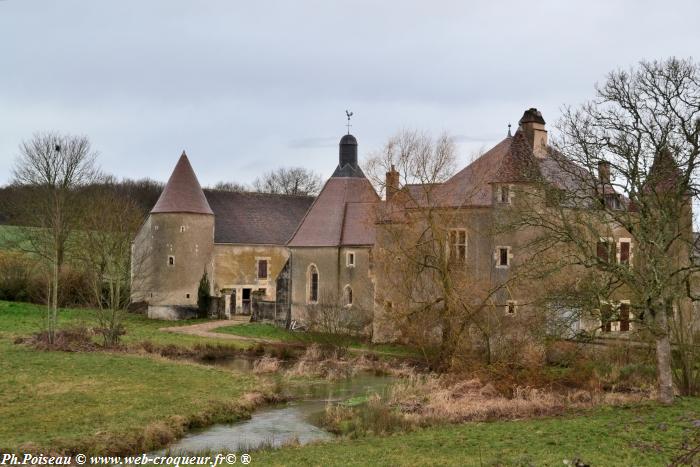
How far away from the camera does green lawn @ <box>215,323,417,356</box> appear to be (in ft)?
91.3

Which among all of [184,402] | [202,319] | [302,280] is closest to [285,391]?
[184,402]

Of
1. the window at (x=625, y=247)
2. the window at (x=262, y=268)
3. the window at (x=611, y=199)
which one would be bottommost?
the window at (x=262, y=268)

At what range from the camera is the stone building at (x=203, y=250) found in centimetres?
3981

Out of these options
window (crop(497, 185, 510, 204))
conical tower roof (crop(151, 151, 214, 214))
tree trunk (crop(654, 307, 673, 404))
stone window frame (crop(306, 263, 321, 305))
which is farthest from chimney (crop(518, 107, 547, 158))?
conical tower roof (crop(151, 151, 214, 214))

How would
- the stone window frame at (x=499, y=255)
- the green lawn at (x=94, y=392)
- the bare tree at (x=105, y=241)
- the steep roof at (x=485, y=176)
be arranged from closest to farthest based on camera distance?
the green lawn at (x=94, y=392) → the steep roof at (x=485, y=176) → the stone window frame at (x=499, y=255) → the bare tree at (x=105, y=241)

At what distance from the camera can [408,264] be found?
24375 mm

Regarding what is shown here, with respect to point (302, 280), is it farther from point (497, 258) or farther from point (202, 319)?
point (497, 258)

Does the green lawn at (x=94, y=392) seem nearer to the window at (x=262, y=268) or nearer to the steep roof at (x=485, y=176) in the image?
the steep roof at (x=485, y=176)

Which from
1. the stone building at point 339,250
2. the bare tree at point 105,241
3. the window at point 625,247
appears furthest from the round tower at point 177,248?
the window at point 625,247

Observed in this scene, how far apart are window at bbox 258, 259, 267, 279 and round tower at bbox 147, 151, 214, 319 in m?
3.86

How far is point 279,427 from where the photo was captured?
52.6 feet

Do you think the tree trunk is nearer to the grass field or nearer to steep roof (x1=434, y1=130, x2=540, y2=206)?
the grass field

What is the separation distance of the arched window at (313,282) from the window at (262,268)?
26.9 feet

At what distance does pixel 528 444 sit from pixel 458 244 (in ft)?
48.2
